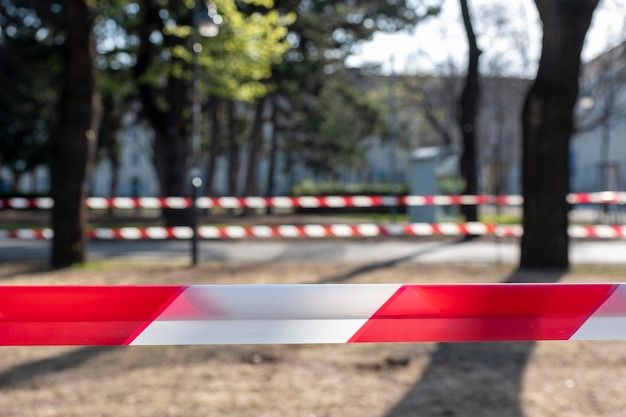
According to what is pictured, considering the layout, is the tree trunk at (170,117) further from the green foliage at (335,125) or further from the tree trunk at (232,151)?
the tree trunk at (232,151)

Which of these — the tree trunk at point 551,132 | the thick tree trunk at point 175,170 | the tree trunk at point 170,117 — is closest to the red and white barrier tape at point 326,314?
the tree trunk at point 551,132

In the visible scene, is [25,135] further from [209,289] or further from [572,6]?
[209,289]

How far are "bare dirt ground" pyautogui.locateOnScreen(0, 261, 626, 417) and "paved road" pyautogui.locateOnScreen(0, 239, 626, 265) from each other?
339 inches

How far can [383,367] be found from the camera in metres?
6.04

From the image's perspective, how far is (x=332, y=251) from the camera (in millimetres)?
18062

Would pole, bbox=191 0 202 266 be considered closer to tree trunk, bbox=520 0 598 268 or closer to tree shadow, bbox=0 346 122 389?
tree trunk, bbox=520 0 598 268

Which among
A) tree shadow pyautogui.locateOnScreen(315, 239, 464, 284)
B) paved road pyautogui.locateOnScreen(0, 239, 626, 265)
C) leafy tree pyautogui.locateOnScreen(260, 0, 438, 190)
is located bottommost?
paved road pyautogui.locateOnScreen(0, 239, 626, 265)

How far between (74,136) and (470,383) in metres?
8.94

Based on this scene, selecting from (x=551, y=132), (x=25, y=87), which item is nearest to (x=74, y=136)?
(x=551, y=132)

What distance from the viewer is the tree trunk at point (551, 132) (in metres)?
11.8

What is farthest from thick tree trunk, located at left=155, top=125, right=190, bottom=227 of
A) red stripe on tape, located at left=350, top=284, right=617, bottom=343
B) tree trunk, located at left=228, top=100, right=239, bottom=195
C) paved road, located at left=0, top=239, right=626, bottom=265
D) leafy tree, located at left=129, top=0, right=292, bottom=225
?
red stripe on tape, located at left=350, top=284, right=617, bottom=343

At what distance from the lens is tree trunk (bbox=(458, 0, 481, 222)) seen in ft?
69.5

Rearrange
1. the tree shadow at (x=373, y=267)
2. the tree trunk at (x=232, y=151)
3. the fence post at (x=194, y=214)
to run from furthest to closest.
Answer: the tree trunk at (x=232, y=151)
the fence post at (x=194, y=214)
the tree shadow at (x=373, y=267)

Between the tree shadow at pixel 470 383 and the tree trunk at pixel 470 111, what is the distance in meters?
15.4
